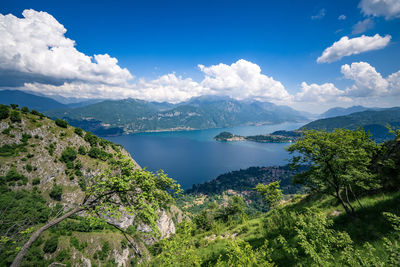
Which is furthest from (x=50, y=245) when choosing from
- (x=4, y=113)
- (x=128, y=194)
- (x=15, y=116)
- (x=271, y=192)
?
(x=4, y=113)

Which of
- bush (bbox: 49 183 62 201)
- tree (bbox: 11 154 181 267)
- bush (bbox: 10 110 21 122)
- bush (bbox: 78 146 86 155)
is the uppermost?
tree (bbox: 11 154 181 267)

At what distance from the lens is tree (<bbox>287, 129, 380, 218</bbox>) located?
360 inches

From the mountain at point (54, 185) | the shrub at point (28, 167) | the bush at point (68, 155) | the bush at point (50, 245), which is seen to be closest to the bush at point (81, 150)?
the mountain at point (54, 185)

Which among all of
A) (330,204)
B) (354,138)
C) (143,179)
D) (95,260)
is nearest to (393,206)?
(354,138)

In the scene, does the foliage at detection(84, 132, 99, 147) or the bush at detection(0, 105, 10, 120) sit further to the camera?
the foliage at detection(84, 132, 99, 147)

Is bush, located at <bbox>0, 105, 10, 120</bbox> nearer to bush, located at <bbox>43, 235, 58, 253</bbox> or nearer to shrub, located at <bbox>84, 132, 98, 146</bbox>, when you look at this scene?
shrub, located at <bbox>84, 132, 98, 146</bbox>

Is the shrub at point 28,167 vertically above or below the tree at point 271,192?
below

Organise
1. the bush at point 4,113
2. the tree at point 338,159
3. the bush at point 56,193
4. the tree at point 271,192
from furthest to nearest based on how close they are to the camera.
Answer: the bush at point 4,113
the bush at point 56,193
the tree at point 271,192
the tree at point 338,159

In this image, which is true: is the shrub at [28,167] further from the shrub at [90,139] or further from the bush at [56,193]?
the shrub at [90,139]

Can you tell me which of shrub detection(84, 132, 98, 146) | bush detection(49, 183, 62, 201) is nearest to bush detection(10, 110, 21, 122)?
shrub detection(84, 132, 98, 146)

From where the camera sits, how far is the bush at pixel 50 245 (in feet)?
90.4

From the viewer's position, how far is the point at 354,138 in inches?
391

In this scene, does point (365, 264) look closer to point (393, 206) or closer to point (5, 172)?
point (393, 206)

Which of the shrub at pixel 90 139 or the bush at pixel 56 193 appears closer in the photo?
the bush at pixel 56 193
